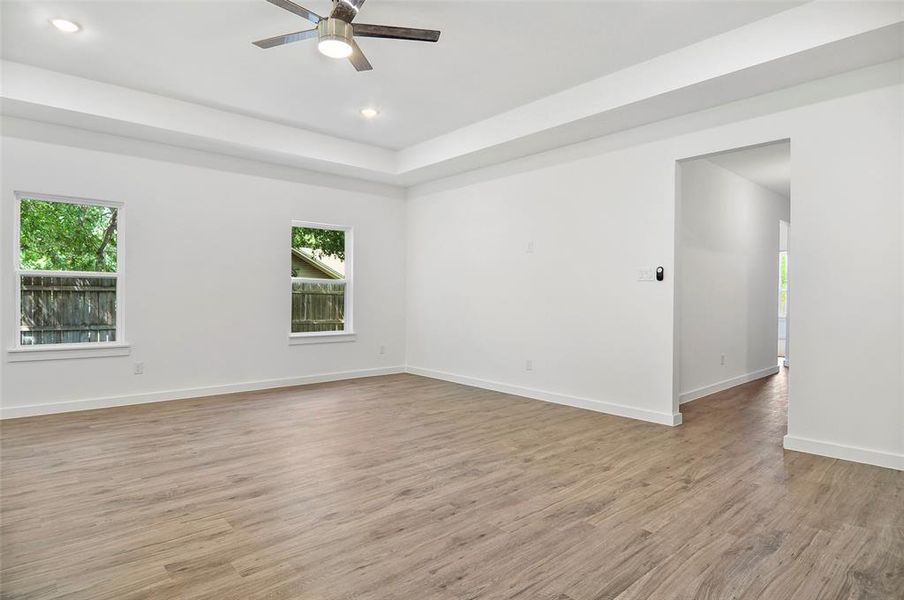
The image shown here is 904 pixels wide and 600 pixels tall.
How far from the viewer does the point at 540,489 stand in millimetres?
2885

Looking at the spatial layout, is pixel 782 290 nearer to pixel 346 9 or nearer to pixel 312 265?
pixel 312 265

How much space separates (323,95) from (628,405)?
13.4ft

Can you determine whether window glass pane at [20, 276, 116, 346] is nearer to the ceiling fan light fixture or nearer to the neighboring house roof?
the neighboring house roof

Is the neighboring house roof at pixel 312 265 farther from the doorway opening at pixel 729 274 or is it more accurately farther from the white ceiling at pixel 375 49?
the doorway opening at pixel 729 274

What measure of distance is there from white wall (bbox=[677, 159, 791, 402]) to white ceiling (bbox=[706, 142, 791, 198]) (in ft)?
0.36

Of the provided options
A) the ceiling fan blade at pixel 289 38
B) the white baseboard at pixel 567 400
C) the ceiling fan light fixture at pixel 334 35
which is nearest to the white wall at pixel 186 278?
the white baseboard at pixel 567 400

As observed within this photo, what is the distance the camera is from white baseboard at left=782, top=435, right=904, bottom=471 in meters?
3.27

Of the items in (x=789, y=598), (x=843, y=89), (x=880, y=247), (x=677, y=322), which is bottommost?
(x=789, y=598)

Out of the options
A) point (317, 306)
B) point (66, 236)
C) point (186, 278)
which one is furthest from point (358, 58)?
point (317, 306)

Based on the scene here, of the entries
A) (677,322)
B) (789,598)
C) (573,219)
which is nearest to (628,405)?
(677,322)

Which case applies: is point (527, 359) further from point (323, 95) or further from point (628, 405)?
point (323, 95)

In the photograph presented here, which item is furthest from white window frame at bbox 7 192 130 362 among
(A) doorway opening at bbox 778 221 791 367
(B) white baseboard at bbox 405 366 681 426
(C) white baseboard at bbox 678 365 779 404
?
(A) doorway opening at bbox 778 221 791 367

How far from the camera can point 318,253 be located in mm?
6582

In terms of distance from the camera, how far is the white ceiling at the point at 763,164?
16.8 feet
